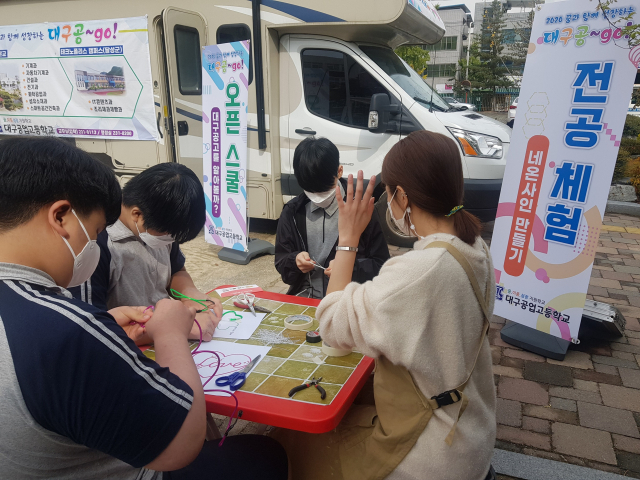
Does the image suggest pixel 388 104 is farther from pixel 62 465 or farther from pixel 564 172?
pixel 62 465

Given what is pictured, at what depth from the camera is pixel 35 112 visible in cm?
609

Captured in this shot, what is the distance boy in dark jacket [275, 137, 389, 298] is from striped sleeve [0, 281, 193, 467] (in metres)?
1.38

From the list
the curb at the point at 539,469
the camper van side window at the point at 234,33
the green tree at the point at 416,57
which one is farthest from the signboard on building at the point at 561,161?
the green tree at the point at 416,57

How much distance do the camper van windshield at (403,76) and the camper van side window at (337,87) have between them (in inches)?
9.8

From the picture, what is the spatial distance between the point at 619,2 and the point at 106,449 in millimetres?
3081

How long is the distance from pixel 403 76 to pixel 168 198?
4127 mm

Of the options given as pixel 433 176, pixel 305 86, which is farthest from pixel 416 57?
pixel 433 176

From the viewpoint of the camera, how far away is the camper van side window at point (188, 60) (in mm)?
5198

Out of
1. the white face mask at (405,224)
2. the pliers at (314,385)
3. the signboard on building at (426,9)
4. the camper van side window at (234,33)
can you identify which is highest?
the signboard on building at (426,9)

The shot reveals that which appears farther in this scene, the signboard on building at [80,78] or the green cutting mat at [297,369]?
the signboard on building at [80,78]

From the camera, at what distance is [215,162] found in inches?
188

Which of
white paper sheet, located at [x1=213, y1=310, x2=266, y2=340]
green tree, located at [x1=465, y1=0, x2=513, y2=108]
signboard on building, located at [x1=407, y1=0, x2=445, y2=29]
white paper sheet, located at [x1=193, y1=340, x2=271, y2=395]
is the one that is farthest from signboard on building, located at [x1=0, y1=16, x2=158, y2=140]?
green tree, located at [x1=465, y1=0, x2=513, y2=108]

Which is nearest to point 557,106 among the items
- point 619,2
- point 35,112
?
point 619,2

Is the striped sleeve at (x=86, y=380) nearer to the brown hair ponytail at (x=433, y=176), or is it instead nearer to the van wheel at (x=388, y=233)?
the brown hair ponytail at (x=433, y=176)
